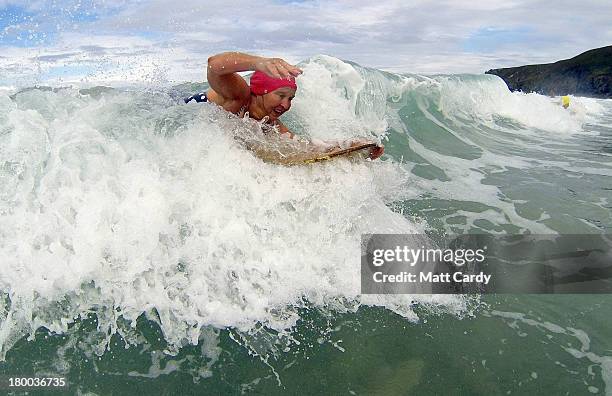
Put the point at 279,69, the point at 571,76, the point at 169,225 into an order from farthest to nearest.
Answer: the point at 571,76, the point at 169,225, the point at 279,69

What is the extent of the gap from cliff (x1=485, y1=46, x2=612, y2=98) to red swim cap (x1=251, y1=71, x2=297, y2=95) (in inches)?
2415

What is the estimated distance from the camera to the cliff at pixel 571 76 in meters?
58.2

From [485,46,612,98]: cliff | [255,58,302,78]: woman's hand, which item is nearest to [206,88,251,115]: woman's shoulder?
[255,58,302,78]: woman's hand

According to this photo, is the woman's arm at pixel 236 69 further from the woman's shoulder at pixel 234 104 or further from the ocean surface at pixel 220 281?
the ocean surface at pixel 220 281

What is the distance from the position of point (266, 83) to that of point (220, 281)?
2.20 meters

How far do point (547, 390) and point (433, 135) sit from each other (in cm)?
817

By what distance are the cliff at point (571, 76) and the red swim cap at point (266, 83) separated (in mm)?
61330

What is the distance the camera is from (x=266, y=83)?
477 cm

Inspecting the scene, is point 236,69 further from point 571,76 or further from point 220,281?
point 571,76

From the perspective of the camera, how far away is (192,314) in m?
3.41

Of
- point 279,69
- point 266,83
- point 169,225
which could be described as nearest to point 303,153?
point 266,83

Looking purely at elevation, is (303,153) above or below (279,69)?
below

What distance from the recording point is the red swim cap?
4691 millimetres

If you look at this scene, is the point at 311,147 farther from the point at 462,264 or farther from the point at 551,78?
the point at 551,78
